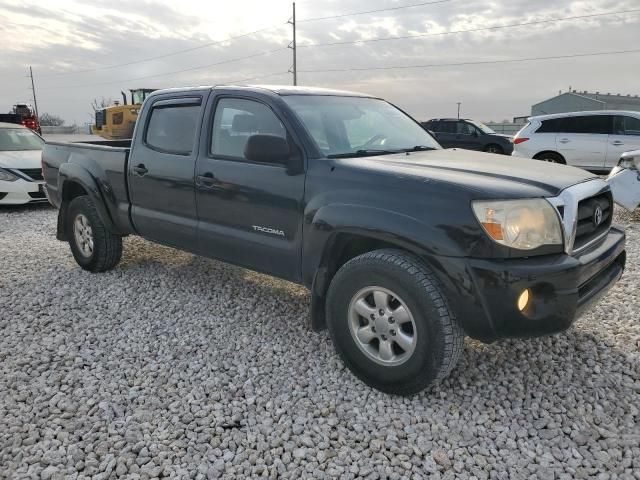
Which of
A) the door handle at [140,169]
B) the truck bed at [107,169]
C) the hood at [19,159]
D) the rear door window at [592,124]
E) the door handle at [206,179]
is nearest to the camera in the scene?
the door handle at [206,179]

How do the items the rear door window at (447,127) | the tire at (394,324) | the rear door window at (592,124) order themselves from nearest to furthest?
1. the tire at (394,324)
2. the rear door window at (592,124)
3. the rear door window at (447,127)

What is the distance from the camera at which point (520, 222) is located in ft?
8.30

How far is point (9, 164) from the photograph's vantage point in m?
8.67

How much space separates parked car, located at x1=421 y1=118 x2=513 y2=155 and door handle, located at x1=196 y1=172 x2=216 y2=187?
12800 millimetres

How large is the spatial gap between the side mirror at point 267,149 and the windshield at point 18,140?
832 cm

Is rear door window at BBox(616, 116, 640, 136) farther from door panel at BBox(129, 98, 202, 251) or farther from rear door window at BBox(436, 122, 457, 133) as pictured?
door panel at BBox(129, 98, 202, 251)

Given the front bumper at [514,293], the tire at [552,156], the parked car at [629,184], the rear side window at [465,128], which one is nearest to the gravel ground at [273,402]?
the front bumper at [514,293]

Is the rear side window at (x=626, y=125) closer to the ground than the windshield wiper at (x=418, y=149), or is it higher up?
higher up

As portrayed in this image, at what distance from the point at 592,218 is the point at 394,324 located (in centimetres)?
136

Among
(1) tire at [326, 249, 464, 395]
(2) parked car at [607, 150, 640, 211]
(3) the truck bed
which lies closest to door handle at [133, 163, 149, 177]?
(3) the truck bed

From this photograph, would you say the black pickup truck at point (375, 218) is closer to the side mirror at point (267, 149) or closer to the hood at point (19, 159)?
the side mirror at point (267, 149)

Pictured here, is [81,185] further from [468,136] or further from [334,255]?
[468,136]

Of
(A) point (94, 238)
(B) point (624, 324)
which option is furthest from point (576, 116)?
(A) point (94, 238)

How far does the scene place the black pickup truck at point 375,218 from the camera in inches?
100.0
